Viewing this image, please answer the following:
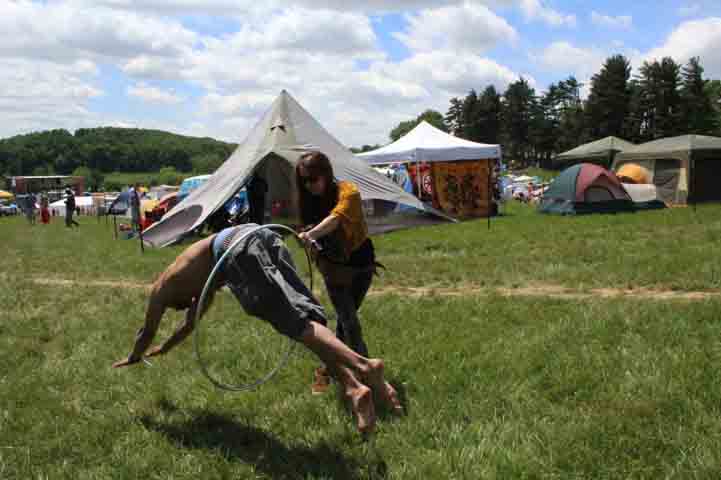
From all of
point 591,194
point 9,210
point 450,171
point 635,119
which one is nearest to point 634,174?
point 591,194

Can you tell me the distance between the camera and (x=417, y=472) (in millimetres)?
2992

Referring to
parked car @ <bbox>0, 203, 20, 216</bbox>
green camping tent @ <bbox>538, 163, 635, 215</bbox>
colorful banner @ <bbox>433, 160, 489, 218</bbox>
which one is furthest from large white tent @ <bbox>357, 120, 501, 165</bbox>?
parked car @ <bbox>0, 203, 20, 216</bbox>

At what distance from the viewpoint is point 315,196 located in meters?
3.99

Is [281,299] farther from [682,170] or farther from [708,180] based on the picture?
[708,180]

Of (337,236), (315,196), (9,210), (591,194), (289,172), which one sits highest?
(315,196)

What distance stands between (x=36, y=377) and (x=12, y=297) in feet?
13.9

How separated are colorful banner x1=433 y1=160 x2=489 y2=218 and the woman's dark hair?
1500cm

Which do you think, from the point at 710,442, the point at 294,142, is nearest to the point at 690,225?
the point at 294,142

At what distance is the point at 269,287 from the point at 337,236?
2.70 feet

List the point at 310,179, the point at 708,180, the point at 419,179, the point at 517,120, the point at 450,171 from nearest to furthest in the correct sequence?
the point at 310,179 → the point at 419,179 → the point at 450,171 → the point at 708,180 → the point at 517,120

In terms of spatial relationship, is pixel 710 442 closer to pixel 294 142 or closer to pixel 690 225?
pixel 690 225

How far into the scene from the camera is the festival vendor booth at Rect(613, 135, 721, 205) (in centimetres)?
2020

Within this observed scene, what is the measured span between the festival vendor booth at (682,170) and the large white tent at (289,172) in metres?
9.65

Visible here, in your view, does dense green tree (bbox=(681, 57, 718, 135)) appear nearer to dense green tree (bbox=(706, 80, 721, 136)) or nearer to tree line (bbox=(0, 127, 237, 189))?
dense green tree (bbox=(706, 80, 721, 136))
